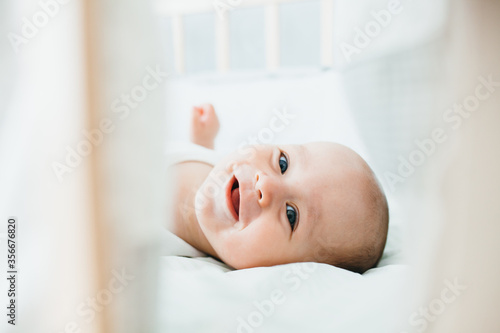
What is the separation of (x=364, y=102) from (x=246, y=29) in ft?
3.00

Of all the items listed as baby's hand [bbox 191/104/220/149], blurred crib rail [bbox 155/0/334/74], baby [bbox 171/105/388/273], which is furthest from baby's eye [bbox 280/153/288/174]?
blurred crib rail [bbox 155/0/334/74]

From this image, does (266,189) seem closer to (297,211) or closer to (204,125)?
(297,211)

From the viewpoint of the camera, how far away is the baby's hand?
1220mm

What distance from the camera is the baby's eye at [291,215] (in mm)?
703

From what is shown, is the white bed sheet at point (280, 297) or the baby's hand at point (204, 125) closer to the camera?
the white bed sheet at point (280, 297)

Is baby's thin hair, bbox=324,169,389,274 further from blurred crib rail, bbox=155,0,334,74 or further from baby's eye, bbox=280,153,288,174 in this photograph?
blurred crib rail, bbox=155,0,334,74

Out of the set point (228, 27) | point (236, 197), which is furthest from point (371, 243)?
point (228, 27)

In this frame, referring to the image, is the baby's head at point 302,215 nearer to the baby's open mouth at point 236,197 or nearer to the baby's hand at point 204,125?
the baby's open mouth at point 236,197

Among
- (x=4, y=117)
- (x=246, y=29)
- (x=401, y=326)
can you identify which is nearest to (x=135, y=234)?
(x=4, y=117)

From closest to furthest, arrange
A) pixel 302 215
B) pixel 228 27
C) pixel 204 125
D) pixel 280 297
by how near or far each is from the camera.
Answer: pixel 280 297, pixel 302 215, pixel 204 125, pixel 228 27

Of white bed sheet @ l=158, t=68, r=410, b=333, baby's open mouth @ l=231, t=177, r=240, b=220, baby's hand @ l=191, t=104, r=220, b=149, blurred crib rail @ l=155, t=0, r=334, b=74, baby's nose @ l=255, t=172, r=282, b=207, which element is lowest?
white bed sheet @ l=158, t=68, r=410, b=333

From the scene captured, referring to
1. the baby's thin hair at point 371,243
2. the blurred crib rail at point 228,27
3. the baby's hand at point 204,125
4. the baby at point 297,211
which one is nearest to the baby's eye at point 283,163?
the baby at point 297,211

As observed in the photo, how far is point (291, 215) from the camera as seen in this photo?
705 mm

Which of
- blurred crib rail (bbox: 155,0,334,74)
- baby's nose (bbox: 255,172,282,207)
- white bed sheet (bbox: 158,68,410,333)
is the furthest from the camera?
blurred crib rail (bbox: 155,0,334,74)
